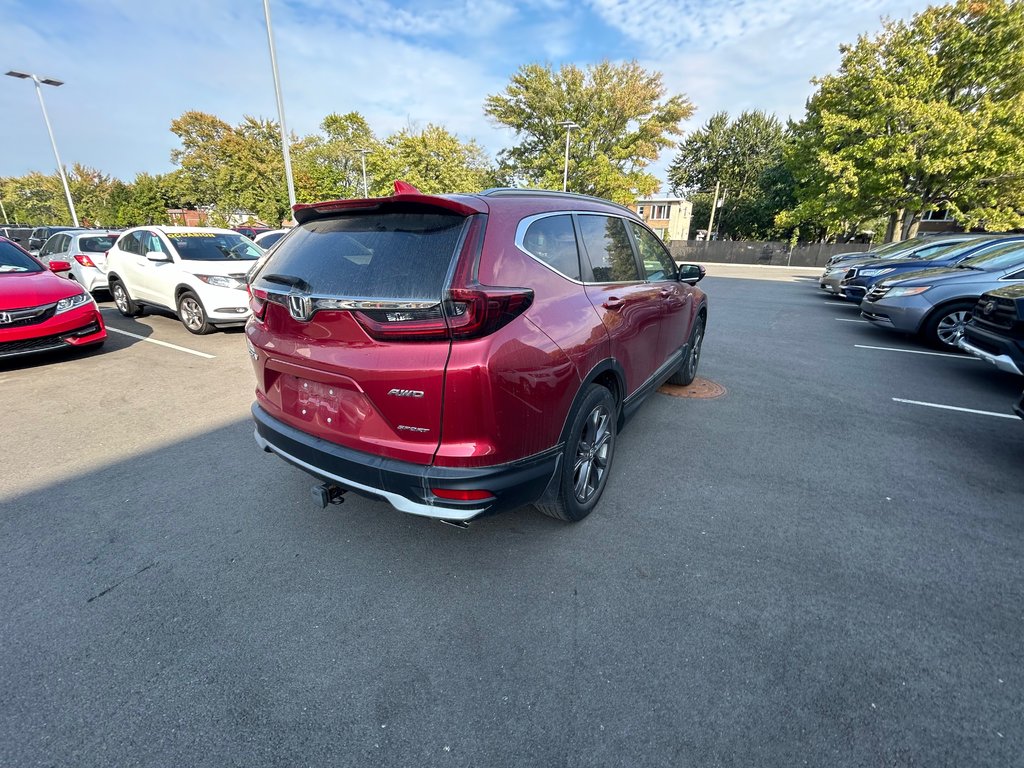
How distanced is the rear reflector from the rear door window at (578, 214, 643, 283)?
1530 mm

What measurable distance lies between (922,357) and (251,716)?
29.3 ft

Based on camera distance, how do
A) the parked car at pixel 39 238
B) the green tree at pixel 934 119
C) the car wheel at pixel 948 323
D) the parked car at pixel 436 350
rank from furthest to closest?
the green tree at pixel 934 119 → the parked car at pixel 39 238 → the car wheel at pixel 948 323 → the parked car at pixel 436 350

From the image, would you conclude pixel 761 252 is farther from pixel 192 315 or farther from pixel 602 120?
pixel 192 315

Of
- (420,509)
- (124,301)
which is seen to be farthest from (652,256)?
(124,301)

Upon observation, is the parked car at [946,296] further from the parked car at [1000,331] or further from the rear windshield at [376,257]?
the rear windshield at [376,257]

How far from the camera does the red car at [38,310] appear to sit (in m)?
5.51

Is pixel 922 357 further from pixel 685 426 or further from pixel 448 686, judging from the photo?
pixel 448 686

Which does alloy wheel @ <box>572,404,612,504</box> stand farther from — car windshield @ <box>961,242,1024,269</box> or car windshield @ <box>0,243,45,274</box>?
car windshield @ <box>961,242,1024,269</box>

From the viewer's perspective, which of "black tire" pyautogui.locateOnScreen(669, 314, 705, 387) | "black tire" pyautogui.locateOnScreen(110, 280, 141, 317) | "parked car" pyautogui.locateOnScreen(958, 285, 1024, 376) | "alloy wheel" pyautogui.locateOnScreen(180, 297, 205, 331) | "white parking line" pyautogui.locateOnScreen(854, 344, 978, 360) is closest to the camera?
"parked car" pyautogui.locateOnScreen(958, 285, 1024, 376)

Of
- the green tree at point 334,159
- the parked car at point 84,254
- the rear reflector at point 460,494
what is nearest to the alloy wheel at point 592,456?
the rear reflector at point 460,494

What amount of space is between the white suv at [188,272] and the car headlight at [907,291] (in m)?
10.5

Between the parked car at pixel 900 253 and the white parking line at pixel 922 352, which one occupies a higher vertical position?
the parked car at pixel 900 253

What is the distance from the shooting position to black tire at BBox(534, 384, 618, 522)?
2594mm

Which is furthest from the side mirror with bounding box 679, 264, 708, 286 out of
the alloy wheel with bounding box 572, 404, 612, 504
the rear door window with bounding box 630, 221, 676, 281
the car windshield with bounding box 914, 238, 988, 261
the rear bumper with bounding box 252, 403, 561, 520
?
the car windshield with bounding box 914, 238, 988, 261
